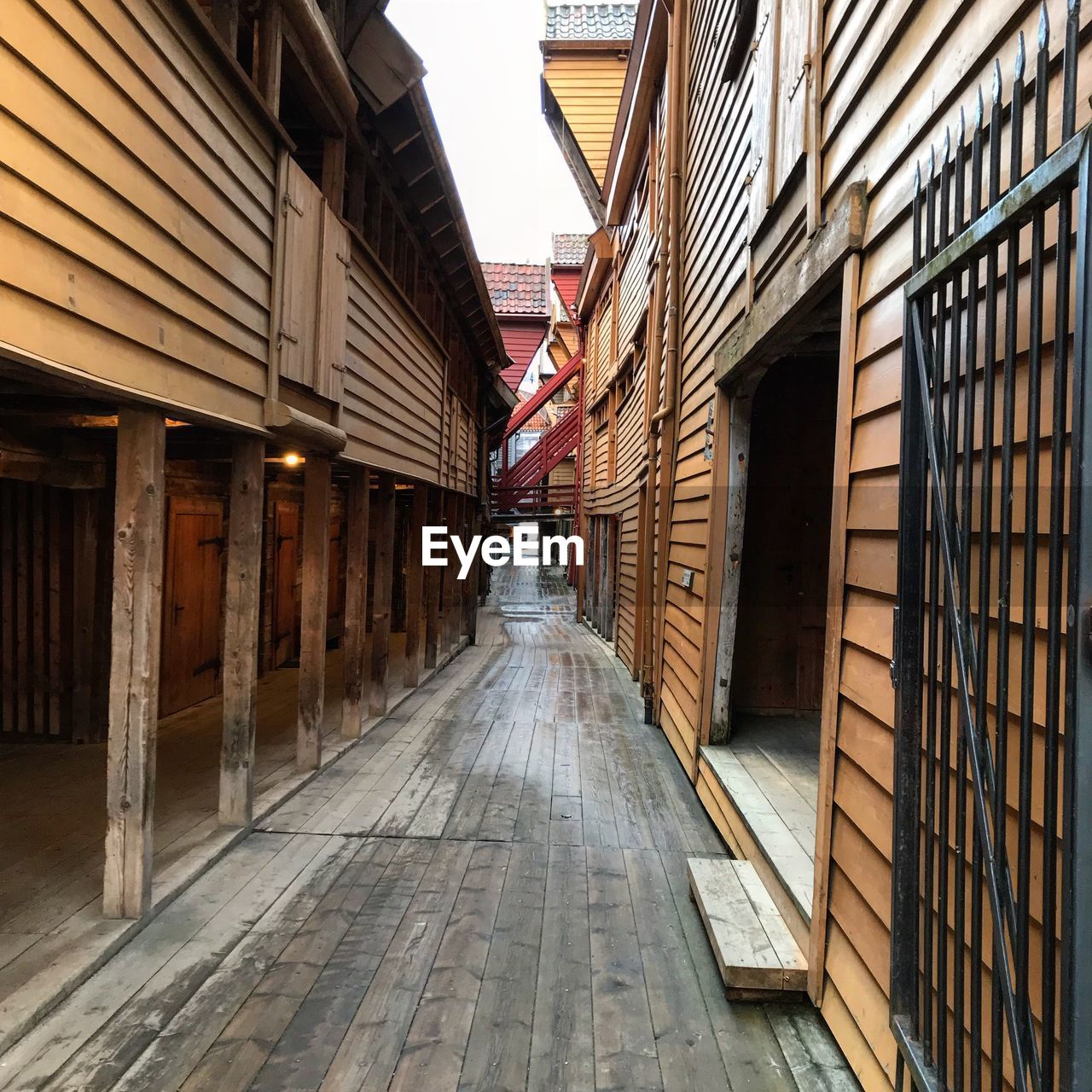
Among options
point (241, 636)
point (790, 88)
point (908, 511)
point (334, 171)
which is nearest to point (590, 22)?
point (334, 171)

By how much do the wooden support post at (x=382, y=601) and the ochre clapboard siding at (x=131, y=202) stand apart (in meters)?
2.72

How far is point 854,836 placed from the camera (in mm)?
1957

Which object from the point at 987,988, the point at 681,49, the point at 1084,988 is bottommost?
the point at 987,988

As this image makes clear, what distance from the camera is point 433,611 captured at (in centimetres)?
843

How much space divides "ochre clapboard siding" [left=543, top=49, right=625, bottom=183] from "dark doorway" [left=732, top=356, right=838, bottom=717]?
804 cm

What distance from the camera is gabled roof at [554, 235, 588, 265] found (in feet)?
55.0

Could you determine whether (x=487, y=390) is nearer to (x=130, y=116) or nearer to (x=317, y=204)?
(x=317, y=204)

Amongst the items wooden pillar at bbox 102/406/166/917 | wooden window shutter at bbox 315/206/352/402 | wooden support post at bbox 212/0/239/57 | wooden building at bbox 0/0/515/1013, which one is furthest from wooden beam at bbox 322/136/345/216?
wooden pillar at bbox 102/406/166/917

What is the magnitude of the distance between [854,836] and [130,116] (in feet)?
10.6

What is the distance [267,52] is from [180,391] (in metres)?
1.91

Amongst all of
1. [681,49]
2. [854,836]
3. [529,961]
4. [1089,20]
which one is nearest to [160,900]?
[529,961]

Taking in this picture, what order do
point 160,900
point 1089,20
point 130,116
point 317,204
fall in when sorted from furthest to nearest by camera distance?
point 317,204 → point 160,900 → point 130,116 → point 1089,20

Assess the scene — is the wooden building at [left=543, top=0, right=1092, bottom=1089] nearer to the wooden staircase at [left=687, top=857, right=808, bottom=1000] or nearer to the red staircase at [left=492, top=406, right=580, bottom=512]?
the wooden staircase at [left=687, top=857, right=808, bottom=1000]

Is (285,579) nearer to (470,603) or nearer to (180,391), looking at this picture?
(470,603)
